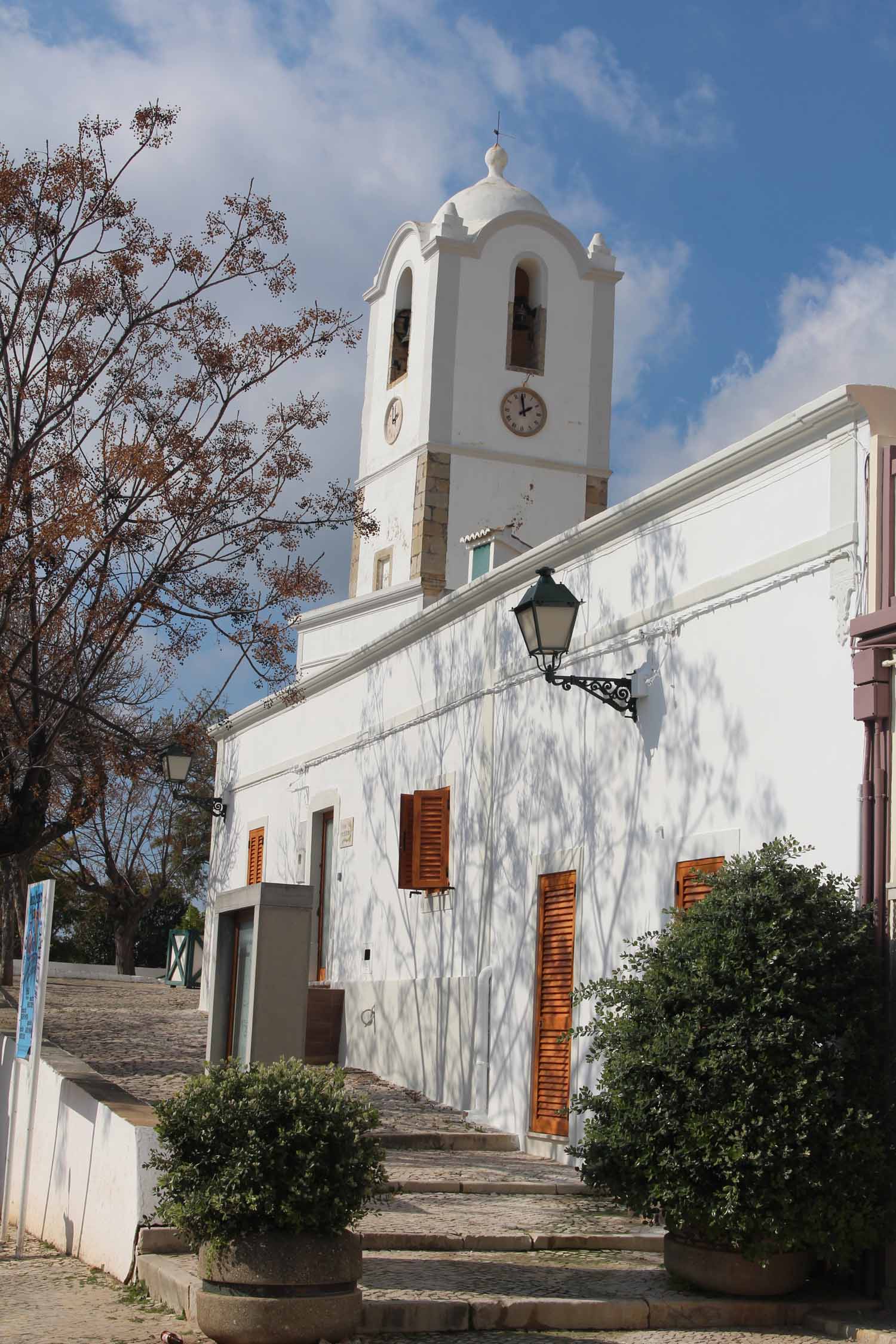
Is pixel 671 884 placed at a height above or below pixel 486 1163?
above

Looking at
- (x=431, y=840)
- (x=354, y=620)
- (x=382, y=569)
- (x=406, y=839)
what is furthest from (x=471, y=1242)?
(x=382, y=569)

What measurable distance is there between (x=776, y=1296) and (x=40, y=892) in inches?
184

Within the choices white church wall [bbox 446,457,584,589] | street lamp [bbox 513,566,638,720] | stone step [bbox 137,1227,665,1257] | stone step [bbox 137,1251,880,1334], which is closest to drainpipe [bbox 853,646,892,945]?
stone step [bbox 137,1251,880,1334]

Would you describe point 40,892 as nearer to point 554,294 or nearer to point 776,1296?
point 776,1296

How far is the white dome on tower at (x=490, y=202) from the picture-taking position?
30516 mm

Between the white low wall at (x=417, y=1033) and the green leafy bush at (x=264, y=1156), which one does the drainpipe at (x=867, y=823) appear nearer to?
the green leafy bush at (x=264, y=1156)

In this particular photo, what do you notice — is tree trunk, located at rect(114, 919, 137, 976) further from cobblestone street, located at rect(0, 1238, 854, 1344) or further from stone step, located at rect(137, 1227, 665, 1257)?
cobblestone street, located at rect(0, 1238, 854, 1344)

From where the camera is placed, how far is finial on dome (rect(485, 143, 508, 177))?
106ft

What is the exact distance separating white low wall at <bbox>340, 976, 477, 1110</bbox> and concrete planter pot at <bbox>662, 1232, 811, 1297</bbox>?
5.51 metres

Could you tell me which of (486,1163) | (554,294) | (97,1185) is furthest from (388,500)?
(97,1185)

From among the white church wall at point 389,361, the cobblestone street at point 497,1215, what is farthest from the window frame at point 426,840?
the white church wall at point 389,361

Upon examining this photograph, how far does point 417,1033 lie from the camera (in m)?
13.9

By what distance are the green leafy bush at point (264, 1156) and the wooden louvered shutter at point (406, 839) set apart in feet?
23.9

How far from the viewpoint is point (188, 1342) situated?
20.4 feet
